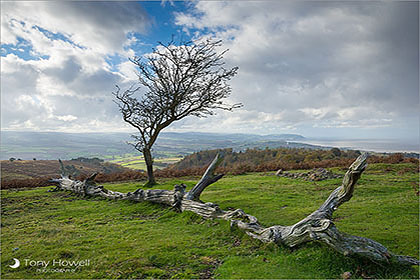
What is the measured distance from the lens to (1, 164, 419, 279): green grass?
5.18 metres

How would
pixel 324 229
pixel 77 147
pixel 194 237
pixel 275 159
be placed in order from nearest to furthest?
pixel 324 229
pixel 194 237
pixel 275 159
pixel 77 147

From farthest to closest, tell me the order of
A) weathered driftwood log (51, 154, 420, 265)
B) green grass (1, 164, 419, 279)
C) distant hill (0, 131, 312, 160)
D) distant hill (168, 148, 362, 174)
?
1. distant hill (0, 131, 312, 160)
2. distant hill (168, 148, 362, 174)
3. green grass (1, 164, 419, 279)
4. weathered driftwood log (51, 154, 420, 265)

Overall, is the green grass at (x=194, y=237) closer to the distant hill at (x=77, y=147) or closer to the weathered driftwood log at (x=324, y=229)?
the weathered driftwood log at (x=324, y=229)

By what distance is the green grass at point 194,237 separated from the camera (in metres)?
5.18

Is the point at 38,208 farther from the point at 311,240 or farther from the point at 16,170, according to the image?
the point at 16,170

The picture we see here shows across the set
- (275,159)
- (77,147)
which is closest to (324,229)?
(275,159)

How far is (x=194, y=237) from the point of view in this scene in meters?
7.41

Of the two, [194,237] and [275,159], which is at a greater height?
[275,159]

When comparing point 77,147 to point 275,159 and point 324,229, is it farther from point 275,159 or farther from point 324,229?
point 324,229

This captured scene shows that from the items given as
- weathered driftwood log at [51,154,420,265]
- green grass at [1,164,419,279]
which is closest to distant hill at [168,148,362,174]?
green grass at [1,164,419,279]

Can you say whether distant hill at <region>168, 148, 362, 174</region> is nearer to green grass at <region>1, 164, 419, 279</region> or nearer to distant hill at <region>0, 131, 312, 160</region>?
distant hill at <region>0, 131, 312, 160</region>

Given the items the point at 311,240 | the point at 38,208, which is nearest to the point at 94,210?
the point at 38,208

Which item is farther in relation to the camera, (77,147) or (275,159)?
(77,147)

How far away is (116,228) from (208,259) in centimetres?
451
